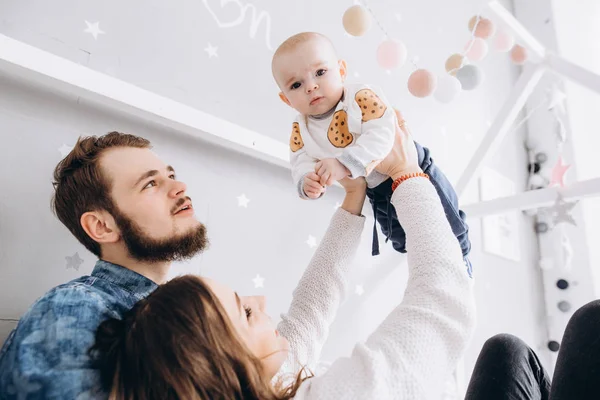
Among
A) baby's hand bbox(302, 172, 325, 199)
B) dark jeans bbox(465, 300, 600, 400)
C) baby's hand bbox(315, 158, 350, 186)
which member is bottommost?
dark jeans bbox(465, 300, 600, 400)

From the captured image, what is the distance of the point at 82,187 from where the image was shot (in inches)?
28.9

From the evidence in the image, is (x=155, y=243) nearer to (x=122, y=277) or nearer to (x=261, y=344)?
(x=122, y=277)

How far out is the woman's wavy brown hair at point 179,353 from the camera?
1.72 feet

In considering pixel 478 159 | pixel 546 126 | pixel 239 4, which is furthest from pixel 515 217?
pixel 239 4

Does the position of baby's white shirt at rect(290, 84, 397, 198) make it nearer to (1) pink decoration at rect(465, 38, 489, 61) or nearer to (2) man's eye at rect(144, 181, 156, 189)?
(2) man's eye at rect(144, 181, 156, 189)

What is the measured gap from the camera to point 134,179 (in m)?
0.75

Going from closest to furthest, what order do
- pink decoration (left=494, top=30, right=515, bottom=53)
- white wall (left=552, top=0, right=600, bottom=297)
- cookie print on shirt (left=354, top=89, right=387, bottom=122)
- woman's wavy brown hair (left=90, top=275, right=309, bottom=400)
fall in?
woman's wavy brown hair (left=90, top=275, right=309, bottom=400), cookie print on shirt (left=354, top=89, right=387, bottom=122), pink decoration (left=494, top=30, right=515, bottom=53), white wall (left=552, top=0, right=600, bottom=297)

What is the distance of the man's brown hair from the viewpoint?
731 mm

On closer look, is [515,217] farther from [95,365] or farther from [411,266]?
[95,365]

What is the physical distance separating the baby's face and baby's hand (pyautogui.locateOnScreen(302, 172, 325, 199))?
0.49 feet

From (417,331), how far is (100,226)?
0.49 m

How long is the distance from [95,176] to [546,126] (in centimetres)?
239

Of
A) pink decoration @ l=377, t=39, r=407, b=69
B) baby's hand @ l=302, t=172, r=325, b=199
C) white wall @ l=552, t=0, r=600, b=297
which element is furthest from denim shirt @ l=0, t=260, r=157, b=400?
white wall @ l=552, t=0, r=600, b=297

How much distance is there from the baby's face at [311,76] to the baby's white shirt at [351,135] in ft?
0.09
